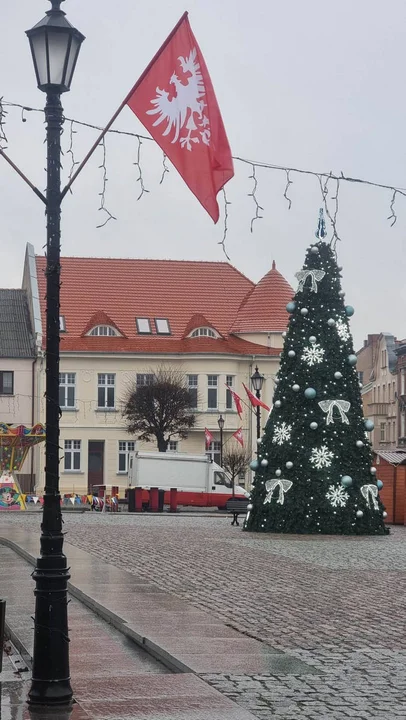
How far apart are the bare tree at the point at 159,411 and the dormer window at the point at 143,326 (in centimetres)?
717

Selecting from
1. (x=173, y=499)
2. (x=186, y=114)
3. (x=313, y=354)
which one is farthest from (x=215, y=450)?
Result: (x=186, y=114)

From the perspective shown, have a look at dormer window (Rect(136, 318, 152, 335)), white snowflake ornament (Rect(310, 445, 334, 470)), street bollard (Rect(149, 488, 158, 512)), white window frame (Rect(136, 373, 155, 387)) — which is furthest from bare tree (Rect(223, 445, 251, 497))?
white snowflake ornament (Rect(310, 445, 334, 470))

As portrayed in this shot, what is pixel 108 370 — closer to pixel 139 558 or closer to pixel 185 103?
pixel 139 558

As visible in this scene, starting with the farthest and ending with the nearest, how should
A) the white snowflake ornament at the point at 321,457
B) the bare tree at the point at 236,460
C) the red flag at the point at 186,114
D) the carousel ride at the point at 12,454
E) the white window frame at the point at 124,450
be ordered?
the white window frame at the point at 124,450 < the bare tree at the point at 236,460 < the carousel ride at the point at 12,454 < the white snowflake ornament at the point at 321,457 < the red flag at the point at 186,114

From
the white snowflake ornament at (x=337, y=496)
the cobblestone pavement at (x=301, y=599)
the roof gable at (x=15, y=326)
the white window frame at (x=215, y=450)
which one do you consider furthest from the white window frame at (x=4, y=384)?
the white snowflake ornament at (x=337, y=496)

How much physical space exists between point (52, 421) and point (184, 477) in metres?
46.7

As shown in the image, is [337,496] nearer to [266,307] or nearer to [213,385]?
[213,385]

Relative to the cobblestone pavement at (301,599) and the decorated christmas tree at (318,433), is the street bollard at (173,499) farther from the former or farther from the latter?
the decorated christmas tree at (318,433)

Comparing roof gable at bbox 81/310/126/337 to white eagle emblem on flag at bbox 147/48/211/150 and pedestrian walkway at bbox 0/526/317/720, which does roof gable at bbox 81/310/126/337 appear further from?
white eagle emblem on flag at bbox 147/48/211/150

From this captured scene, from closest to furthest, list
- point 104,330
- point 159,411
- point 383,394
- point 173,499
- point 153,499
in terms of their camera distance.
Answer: point 173,499, point 153,499, point 159,411, point 104,330, point 383,394

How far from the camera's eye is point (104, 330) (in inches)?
2689

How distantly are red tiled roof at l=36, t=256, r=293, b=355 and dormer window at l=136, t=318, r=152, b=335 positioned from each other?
9.2 inches

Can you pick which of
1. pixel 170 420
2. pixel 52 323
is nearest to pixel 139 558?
pixel 52 323

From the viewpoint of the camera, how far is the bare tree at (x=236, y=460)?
6316cm
